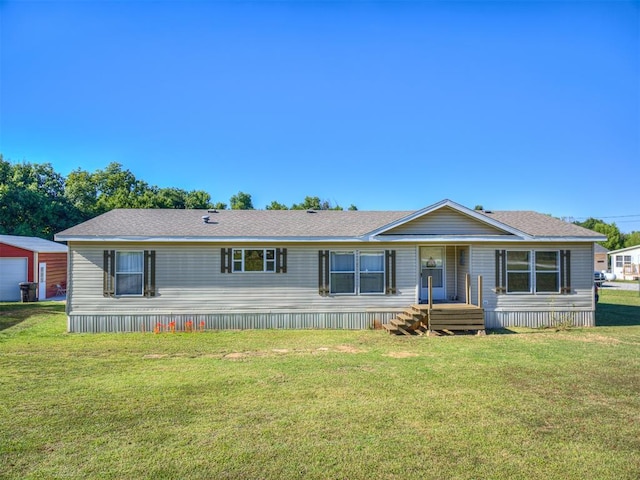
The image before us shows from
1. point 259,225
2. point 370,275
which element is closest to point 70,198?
point 259,225

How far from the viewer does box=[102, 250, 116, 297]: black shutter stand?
12.0m

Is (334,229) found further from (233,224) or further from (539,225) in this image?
(539,225)

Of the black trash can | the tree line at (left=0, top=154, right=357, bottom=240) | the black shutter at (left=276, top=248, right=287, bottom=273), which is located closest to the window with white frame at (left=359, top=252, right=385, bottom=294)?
the black shutter at (left=276, top=248, right=287, bottom=273)

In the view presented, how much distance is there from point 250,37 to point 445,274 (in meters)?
10.5

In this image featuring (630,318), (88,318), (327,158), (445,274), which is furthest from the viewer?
(327,158)

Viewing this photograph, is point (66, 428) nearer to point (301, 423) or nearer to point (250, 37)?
point (301, 423)

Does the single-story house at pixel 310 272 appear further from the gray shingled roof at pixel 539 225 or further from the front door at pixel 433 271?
the front door at pixel 433 271

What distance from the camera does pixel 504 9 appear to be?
12.8 metres

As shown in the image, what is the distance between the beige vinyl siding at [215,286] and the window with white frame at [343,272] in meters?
0.23

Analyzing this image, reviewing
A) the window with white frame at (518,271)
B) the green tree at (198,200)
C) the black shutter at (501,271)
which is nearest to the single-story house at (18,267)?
the green tree at (198,200)

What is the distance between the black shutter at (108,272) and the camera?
39.5 ft

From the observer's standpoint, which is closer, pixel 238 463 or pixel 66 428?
pixel 238 463

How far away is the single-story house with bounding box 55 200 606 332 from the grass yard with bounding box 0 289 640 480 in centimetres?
224

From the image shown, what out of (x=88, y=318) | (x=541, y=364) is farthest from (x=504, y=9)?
(x=88, y=318)
